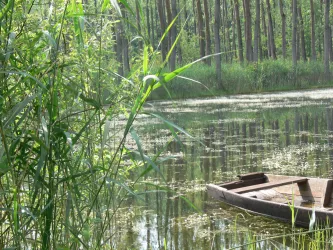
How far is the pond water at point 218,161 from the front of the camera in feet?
19.4

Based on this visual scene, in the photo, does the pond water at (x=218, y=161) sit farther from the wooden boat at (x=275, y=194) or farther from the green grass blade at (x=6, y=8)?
the green grass blade at (x=6, y=8)

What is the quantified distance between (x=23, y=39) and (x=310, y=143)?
10.0 meters

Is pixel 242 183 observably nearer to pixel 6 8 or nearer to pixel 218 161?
pixel 218 161

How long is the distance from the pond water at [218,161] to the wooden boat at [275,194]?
0.12 m

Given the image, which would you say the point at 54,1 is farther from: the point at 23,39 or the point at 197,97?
the point at 197,97

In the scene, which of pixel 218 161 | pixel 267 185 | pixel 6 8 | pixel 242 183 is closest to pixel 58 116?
pixel 6 8

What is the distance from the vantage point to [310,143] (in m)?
12.2

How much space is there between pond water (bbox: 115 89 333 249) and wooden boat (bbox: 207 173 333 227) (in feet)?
0.39

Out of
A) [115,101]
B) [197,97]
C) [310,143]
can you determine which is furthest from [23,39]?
[197,97]

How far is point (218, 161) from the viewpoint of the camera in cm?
1054

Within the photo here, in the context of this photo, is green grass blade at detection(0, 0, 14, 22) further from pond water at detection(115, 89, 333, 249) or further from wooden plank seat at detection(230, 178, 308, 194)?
wooden plank seat at detection(230, 178, 308, 194)

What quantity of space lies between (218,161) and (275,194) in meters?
2.44

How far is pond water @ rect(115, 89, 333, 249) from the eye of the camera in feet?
19.4

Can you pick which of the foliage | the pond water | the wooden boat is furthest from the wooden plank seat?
the foliage
